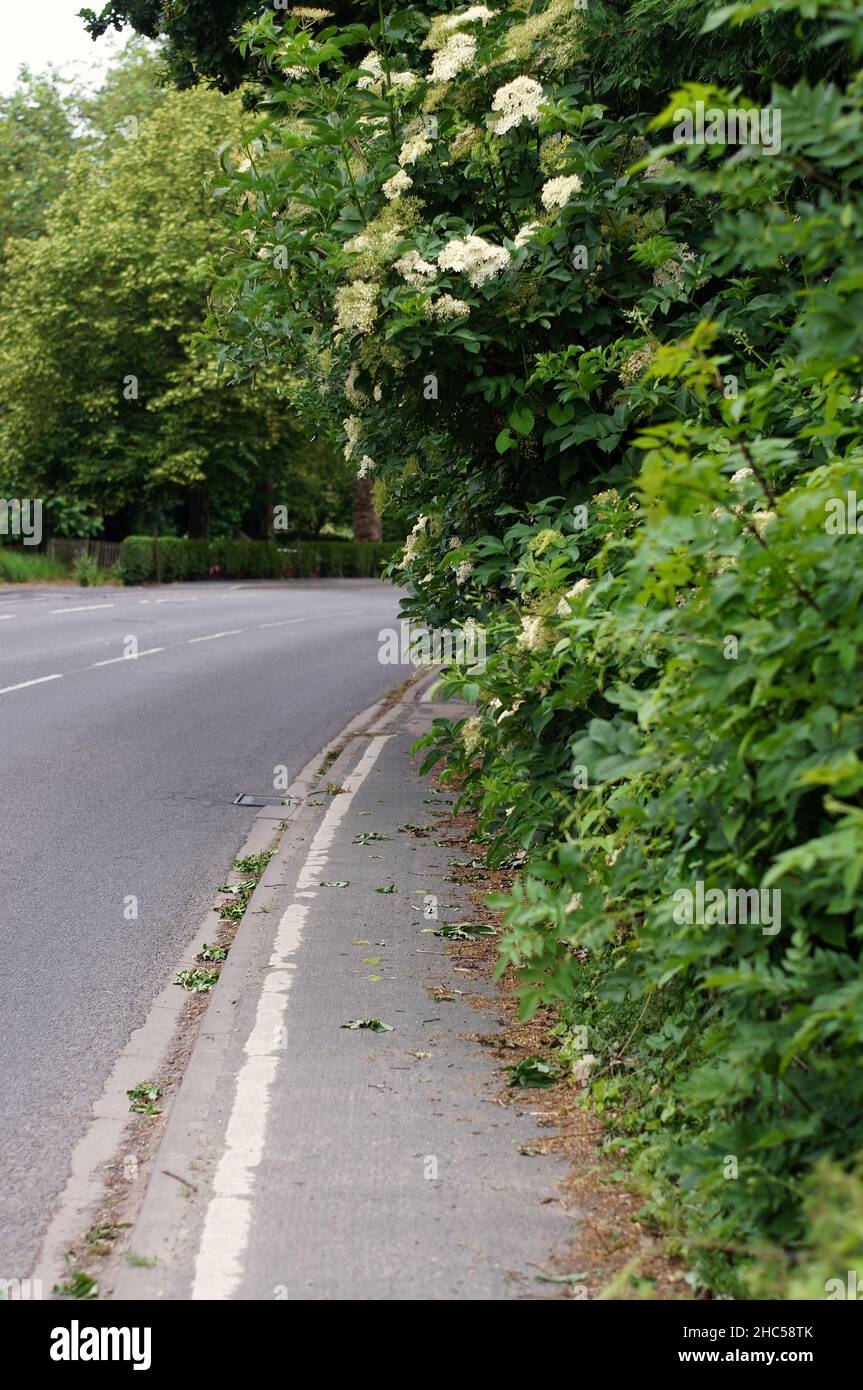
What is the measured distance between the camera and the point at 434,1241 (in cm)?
376

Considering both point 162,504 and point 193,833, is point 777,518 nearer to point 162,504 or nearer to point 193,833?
point 193,833

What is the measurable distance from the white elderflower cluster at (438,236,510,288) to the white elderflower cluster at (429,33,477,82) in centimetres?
93

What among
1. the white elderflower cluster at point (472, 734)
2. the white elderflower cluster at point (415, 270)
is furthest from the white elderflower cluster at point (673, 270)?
the white elderflower cluster at point (472, 734)

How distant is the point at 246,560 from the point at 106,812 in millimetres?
40398

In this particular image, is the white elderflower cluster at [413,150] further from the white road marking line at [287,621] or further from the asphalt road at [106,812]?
the white road marking line at [287,621]

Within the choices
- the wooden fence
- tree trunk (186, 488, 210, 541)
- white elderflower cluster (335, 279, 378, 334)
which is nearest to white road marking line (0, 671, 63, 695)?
white elderflower cluster (335, 279, 378, 334)

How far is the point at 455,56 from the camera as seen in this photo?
6.50m

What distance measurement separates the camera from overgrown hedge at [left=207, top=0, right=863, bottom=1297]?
10.3 ft

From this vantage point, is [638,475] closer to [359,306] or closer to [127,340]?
[359,306]

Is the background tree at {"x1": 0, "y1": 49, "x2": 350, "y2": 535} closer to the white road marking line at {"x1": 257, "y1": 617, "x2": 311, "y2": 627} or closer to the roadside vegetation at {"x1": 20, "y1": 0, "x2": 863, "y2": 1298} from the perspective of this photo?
the white road marking line at {"x1": 257, "y1": 617, "x2": 311, "y2": 627}

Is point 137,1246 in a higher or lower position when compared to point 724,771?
lower

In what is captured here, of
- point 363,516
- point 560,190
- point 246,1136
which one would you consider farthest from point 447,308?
point 363,516

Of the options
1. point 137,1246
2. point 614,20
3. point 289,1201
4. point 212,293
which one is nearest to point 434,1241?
point 289,1201

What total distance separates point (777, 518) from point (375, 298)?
10.6ft
